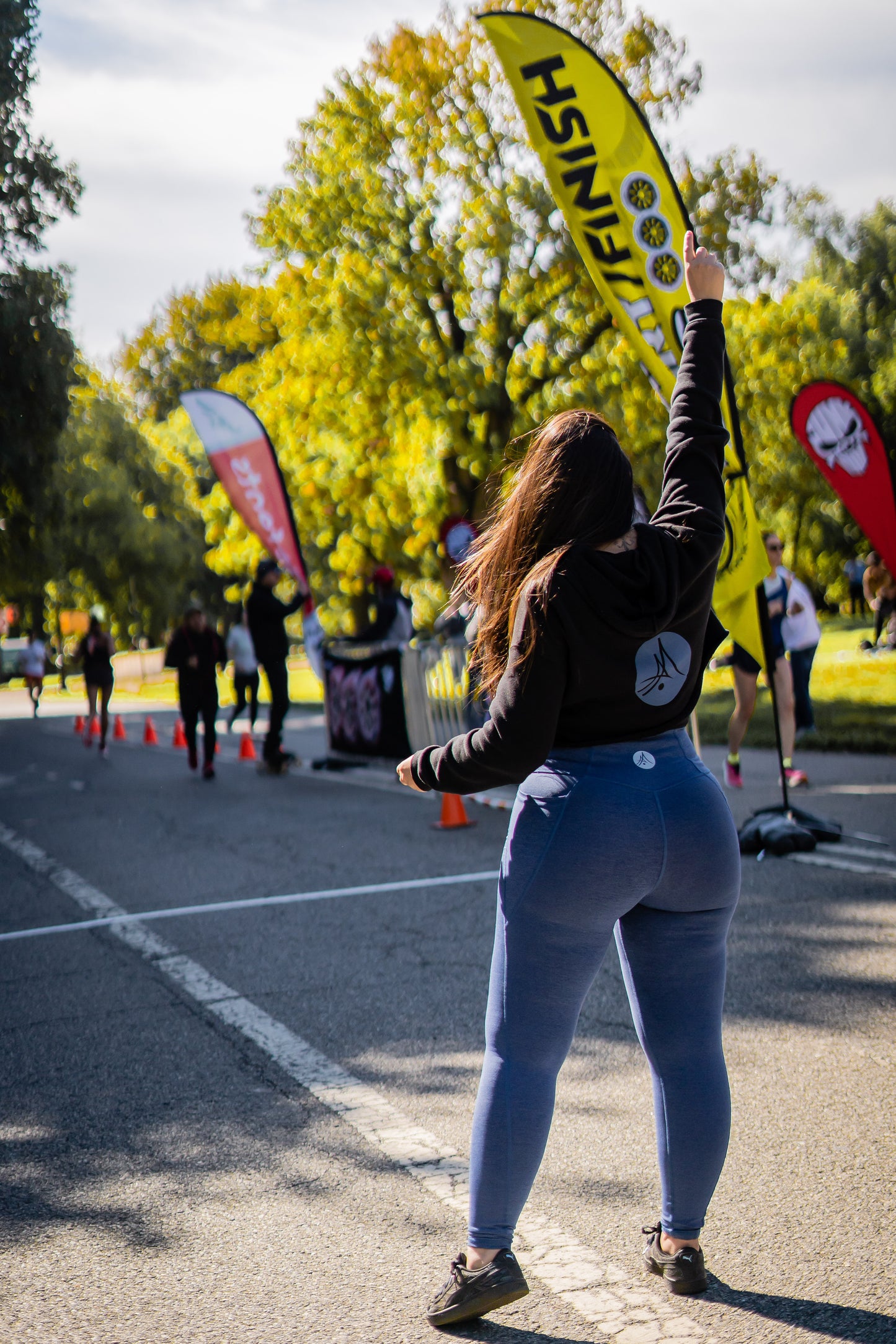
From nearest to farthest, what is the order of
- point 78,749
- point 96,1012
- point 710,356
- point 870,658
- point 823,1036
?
point 710,356 → point 823,1036 → point 96,1012 → point 78,749 → point 870,658

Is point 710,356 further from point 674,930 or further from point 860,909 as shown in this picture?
point 860,909

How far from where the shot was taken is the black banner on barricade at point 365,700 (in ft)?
39.9

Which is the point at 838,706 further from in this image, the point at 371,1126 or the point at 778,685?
the point at 371,1126

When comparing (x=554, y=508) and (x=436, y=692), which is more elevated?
(x=554, y=508)

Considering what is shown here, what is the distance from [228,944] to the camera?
6.24m

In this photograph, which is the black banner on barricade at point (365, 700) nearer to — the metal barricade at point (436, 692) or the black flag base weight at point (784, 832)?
the metal barricade at point (436, 692)

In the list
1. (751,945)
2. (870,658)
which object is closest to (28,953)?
(751,945)

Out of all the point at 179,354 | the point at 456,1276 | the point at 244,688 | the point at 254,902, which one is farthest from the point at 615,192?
the point at 179,354

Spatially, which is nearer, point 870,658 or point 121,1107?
point 121,1107

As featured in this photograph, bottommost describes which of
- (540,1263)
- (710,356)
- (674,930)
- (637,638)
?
(540,1263)

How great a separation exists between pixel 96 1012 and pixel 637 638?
3510 millimetres

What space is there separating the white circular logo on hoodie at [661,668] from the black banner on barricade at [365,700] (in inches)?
364

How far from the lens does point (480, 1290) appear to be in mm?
2674

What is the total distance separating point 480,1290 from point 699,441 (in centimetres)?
183
